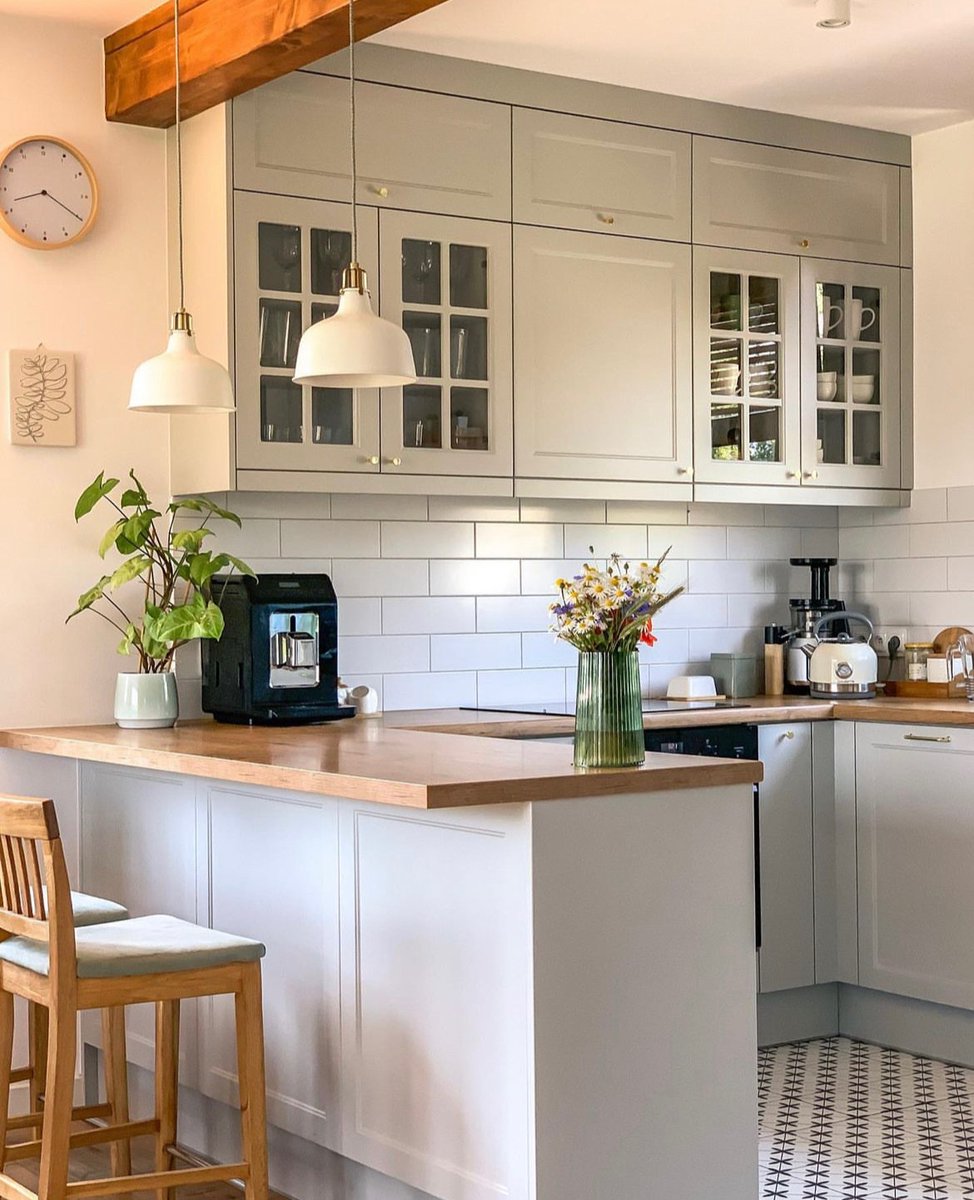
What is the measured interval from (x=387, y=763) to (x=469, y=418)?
161cm

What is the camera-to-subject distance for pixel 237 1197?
11.5ft

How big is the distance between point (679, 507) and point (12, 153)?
7.28ft

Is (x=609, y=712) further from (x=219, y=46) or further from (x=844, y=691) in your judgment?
(x=844, y=691)

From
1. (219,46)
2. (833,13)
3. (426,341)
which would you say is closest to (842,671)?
(426,341)

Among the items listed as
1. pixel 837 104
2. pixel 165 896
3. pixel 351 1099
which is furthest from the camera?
pixel 837 104

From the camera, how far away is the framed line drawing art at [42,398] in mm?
4079

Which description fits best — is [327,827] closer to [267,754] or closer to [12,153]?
[267,754]

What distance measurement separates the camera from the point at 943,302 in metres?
5.14

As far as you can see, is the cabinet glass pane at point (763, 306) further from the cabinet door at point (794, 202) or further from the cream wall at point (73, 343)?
the cream wall at point (73, 343)

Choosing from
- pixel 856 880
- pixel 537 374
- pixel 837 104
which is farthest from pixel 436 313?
pixel 856 880

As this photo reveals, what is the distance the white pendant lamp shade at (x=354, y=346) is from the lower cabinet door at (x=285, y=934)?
32.7 inches

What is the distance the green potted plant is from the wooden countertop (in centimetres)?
12

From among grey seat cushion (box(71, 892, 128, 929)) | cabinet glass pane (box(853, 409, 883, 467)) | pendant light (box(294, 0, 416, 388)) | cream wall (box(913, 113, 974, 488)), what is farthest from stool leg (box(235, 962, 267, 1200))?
cream wall (box(913, 113, 974, 488))

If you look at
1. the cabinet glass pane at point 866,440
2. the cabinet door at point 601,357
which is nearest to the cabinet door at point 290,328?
the cabinet door at point 601,357
